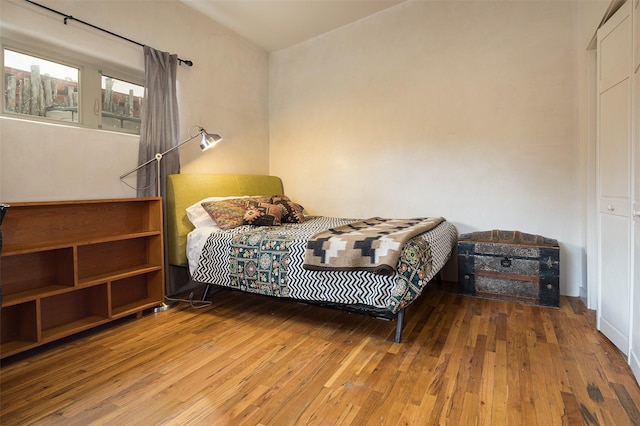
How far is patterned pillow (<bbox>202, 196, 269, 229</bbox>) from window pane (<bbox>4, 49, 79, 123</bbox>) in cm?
118

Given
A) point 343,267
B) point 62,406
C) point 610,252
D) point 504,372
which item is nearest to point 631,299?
point 610,252

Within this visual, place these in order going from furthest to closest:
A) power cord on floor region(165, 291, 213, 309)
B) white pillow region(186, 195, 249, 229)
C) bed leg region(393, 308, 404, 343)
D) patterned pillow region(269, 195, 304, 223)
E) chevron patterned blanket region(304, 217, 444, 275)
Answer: patterned pillow region(269, 195, 304, 223), white pillow region(186, 195, 249, 229), power cord on floor region(165, 291, 213, 309), bed leg region(393, 308, 404, 343), chevron patterned blanket region(304, 217, 444, 275)

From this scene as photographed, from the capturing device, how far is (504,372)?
5.57 feet

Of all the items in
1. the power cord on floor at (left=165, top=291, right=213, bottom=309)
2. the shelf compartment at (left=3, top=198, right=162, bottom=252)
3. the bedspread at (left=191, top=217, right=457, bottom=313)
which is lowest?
the power cord on floor at (left=165, top=291, right=213, bottom=309)

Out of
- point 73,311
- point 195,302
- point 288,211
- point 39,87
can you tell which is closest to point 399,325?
point 288,211

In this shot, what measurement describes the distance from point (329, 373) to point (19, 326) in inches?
75.8

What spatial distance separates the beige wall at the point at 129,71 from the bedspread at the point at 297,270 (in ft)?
3.23

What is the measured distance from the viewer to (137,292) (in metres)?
2.73

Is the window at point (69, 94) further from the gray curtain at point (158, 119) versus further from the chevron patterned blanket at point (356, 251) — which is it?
the chevron patterned blanket at point (356, 251)

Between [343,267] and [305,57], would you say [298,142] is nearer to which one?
[305,57]

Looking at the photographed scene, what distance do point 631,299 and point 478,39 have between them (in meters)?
2.63

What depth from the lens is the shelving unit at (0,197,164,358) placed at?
77.3 inches

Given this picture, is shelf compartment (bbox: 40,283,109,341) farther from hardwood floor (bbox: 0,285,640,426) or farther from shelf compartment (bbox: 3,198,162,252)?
shelf compartment (bbox: 3,198,162,252)

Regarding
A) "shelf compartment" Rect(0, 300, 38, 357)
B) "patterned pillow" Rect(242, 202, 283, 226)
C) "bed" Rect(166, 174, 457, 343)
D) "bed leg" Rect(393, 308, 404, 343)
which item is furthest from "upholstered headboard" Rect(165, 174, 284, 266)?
"bed leg" Rect(393, 308, 404, 343)
